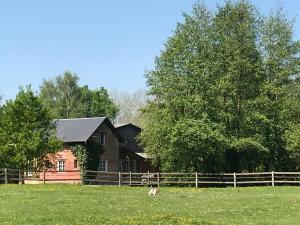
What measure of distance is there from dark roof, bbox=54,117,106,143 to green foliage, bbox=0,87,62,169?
1025 cm

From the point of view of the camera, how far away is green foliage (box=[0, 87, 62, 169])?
44.8 metres

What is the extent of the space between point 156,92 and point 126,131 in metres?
27.6

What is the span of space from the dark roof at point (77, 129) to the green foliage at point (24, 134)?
1025 centimetres

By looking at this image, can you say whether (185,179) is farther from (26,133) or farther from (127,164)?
(127,164)

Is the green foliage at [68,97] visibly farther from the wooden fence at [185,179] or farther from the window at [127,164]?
the wooden fence at [185,179]

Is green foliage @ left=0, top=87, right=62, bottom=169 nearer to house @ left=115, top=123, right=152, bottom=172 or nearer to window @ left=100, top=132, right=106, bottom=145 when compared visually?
window @ left=100, top=132, right=106, bottom=145

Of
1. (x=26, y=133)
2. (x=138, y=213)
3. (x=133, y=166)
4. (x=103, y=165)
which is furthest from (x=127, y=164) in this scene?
(x=138, y=213)

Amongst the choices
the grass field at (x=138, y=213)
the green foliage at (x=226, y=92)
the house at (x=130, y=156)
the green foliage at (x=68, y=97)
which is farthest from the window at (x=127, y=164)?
the grass field at (x=138, y=213)

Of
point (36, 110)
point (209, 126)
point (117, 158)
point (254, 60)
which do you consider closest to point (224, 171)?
point (209, 126)

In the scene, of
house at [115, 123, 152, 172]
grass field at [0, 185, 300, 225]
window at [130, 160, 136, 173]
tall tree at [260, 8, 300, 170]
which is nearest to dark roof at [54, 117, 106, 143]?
house at [115, 123, 152, 172]

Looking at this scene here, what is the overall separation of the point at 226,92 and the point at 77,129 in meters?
17.6

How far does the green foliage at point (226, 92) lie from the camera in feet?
163

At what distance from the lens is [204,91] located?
4997 cm

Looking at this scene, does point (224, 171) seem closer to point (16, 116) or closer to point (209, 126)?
point (209, 126)
